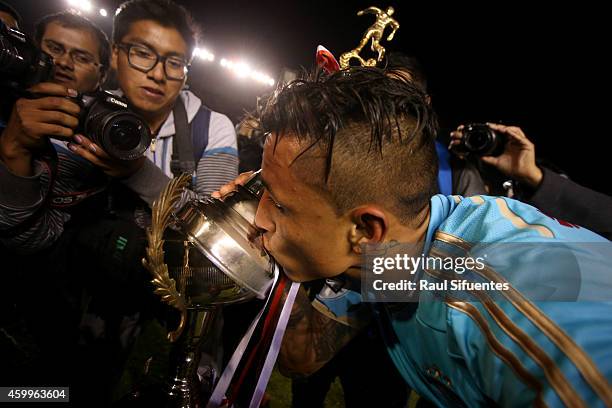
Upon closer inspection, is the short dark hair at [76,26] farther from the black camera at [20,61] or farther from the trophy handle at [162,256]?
the trophy handle at [162,256]

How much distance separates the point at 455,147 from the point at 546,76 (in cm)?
375

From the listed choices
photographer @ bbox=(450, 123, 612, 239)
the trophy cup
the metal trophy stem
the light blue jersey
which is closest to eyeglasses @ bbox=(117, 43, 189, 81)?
the trophy cup

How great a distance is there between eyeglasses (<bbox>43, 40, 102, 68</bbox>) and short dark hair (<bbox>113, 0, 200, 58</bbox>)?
190 mm

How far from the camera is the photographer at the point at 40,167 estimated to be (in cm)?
137

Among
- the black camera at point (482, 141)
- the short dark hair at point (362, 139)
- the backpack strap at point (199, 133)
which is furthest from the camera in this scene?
the black camera at point (482, 141)

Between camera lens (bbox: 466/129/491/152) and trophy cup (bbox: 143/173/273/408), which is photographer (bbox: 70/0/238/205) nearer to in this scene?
trophy cup (bbox: 143/173/273/408)

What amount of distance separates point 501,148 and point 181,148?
2.14m

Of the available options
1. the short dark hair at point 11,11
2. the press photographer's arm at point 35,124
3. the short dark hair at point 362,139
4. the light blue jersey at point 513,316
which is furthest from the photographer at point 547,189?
the short dark hair at point 11,11

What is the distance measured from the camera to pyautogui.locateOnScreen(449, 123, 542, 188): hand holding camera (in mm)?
2070

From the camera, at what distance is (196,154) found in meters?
2.01

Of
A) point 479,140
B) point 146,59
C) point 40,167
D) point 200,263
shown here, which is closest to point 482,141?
point 479,140

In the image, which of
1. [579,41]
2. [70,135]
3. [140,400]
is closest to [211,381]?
[140,400]

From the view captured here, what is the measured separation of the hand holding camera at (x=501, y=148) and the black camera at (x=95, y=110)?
2036 mm

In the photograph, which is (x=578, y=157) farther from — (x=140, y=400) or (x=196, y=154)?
(x=140, y=400)
